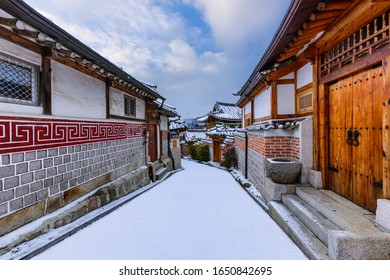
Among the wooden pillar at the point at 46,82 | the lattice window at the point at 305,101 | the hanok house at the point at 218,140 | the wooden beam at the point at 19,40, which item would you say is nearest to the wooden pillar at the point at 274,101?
the lattice window at the point at 305,101

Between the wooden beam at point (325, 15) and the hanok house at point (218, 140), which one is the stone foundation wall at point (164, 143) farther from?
the wooden beam at point (325, 15)

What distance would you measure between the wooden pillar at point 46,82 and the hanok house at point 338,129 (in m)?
4.38

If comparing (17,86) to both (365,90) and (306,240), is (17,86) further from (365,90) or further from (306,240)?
(365,90)

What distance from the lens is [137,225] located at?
379 cm

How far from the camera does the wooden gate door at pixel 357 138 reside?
279 cm

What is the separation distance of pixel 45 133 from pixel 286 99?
600 centimetres

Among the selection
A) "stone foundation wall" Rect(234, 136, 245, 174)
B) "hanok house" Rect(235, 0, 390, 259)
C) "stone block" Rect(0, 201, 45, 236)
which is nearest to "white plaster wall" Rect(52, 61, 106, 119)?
"stone block" Rect(0, 201, 45, 236)

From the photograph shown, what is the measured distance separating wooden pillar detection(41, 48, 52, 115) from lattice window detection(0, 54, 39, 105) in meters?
0.10

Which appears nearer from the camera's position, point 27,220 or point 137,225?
point 27,220

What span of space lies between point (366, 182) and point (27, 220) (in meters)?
5.69

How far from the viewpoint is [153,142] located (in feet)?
34.3

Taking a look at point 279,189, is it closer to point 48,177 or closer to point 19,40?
point 48,177

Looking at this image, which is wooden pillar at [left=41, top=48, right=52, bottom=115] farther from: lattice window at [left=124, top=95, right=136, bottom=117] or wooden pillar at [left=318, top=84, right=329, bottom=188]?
wooden pillar at [left=318, top=84, right=329, bottom=188]
